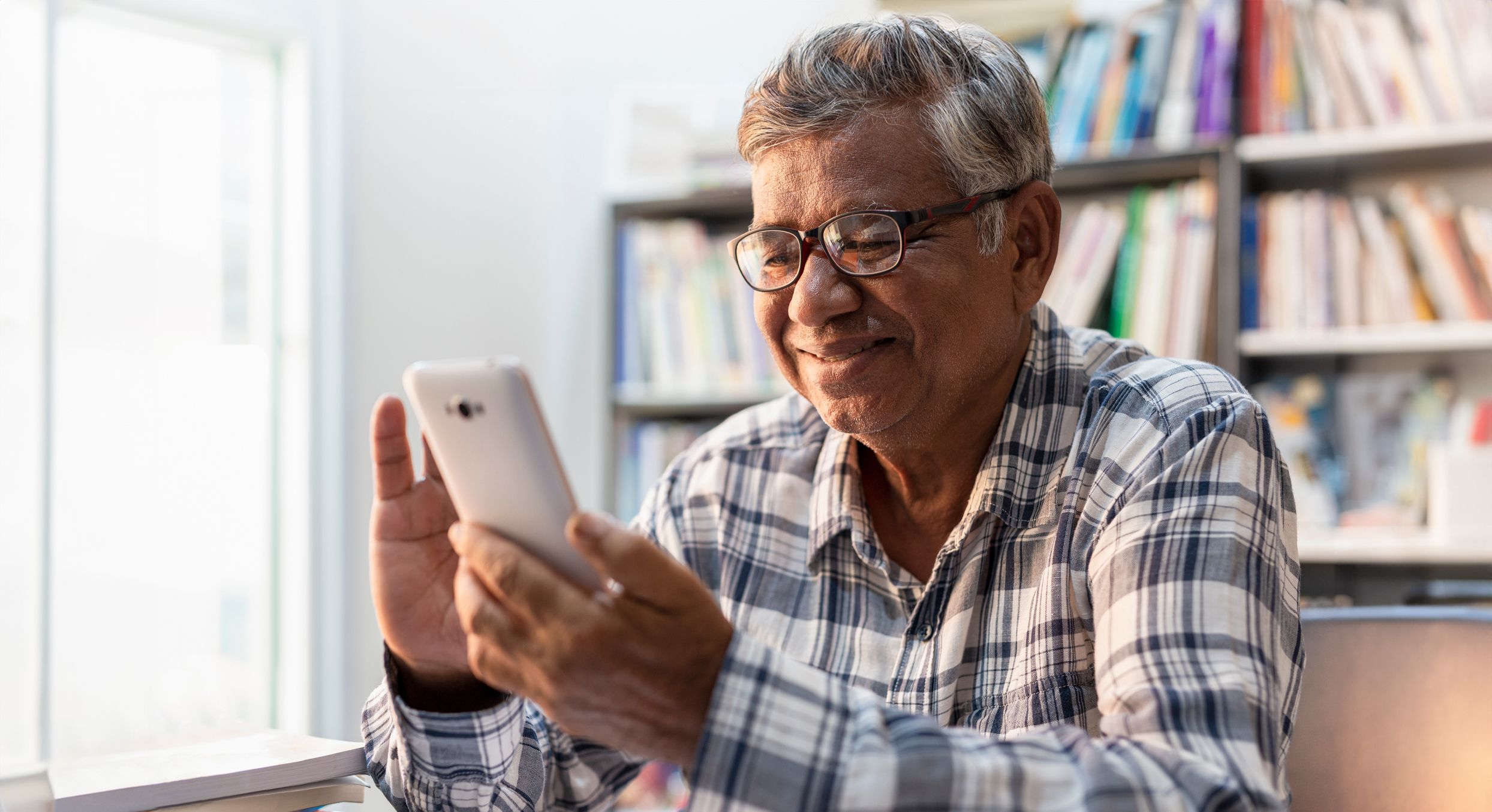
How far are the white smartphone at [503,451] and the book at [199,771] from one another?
279 mm

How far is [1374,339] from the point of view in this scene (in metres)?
2.14

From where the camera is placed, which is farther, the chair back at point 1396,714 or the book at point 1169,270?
the book at point 1169,270

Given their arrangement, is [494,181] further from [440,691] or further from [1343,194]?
[440,691]

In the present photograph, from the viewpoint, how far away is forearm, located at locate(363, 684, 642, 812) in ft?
3.18

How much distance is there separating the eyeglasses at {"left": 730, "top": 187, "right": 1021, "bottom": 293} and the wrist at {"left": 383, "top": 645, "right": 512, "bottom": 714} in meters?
0.45

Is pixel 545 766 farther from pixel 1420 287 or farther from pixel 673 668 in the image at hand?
pixel 1420 287

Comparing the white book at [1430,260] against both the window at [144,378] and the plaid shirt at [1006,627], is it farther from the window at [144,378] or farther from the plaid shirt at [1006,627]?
the window at [144,378]

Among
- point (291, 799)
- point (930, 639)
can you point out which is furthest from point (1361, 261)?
point (291, 799)

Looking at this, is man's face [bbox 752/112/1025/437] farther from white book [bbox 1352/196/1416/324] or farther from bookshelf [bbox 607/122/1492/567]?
white book [bbox 1352/196/1416/324]

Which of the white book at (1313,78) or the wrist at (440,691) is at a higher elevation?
the white book at (1313,78)

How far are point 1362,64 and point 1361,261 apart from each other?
35 cm

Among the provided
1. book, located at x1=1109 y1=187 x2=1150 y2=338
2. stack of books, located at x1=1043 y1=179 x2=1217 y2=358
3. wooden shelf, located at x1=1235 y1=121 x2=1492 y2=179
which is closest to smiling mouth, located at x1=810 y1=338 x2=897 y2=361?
stack of books, located at x1=1043 y1=179 x2=1217 y2=358

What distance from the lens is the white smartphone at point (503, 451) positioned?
718 millimetres

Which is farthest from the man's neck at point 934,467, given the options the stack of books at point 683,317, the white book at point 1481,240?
the stack of books at point 683,317
